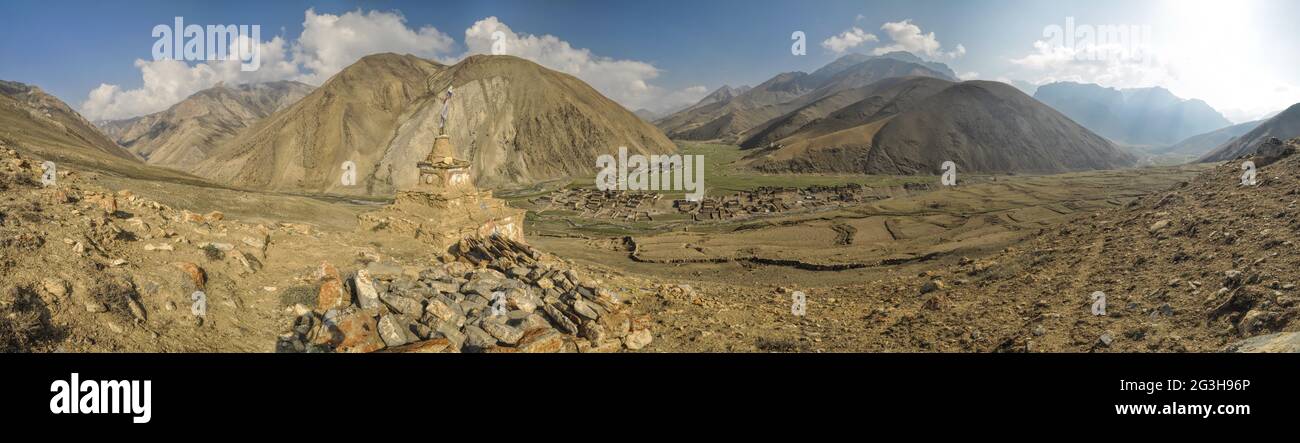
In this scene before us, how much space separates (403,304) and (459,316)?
0.78m

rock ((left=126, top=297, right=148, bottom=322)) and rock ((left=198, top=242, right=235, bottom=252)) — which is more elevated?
rock ((left=198, top=242, right=235, bottom=252))

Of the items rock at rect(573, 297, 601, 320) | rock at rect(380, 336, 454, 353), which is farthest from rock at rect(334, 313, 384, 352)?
rock at rect(573, 297, 601, 320)

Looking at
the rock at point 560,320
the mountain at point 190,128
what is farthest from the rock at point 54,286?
the mountain at point 190,128

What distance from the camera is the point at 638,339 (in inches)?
313

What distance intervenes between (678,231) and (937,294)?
945 inches

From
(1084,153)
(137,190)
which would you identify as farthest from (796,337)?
(1084,153)

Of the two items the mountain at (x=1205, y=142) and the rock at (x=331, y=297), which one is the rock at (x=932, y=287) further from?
the mountain at (x=1205, y=142)

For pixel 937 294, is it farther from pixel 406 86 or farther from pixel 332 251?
pixel 406 86

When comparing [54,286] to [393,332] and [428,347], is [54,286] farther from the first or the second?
[428,347]

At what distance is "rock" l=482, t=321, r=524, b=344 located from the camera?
23.3 ft

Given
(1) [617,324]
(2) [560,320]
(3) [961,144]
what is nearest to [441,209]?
(2) [560,320]

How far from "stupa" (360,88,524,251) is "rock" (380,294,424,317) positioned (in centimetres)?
674

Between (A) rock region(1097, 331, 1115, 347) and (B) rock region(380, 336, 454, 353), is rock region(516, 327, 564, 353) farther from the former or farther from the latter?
(A) rock region(1097, 331, 1115, 347)
